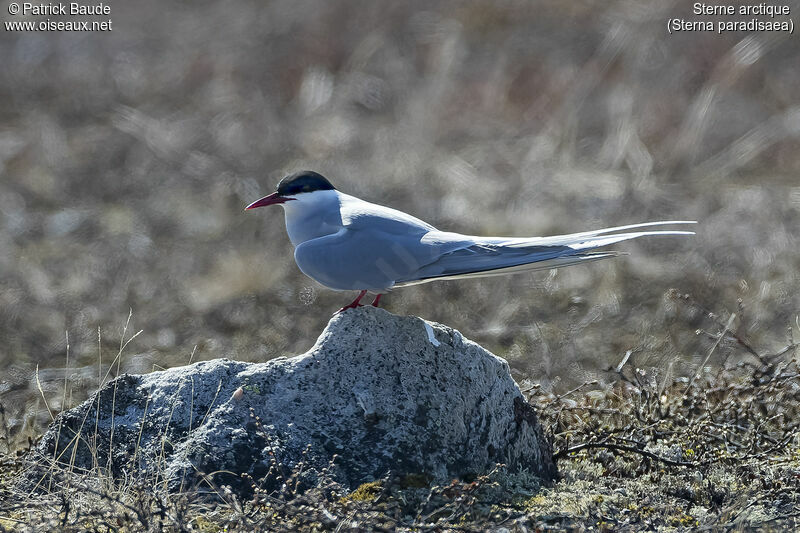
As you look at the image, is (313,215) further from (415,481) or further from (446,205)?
(446,205)

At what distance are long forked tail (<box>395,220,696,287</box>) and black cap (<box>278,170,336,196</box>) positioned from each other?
598mm

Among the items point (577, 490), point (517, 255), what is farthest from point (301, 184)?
point (577, 490)

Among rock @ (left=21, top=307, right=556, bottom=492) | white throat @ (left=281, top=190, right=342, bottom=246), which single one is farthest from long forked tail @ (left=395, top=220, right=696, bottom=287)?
white throat @ (left=281, top=190, right=342, bottom=246)

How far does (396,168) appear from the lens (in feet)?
29.3

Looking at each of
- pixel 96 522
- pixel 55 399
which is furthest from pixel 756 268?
pixel 96 522

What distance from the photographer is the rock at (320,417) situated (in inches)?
134

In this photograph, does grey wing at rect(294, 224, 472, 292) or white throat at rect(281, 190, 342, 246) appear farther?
white throat at rect(281, 190, 342, 246)

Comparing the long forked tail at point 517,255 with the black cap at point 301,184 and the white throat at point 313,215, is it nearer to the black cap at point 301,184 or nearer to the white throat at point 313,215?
the white throat at point 313,215

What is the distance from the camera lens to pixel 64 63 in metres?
11.7

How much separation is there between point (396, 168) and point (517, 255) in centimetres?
545

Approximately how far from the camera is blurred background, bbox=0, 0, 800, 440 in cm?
658

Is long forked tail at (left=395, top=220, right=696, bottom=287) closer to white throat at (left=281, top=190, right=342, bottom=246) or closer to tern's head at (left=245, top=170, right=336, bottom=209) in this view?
white throat at (left=281, top=190, right=342, bottom=246)

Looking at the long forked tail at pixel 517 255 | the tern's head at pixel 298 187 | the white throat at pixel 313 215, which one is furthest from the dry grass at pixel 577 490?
the tern's head at pixel 298 187

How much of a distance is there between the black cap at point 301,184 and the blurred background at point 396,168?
1.85 metres
